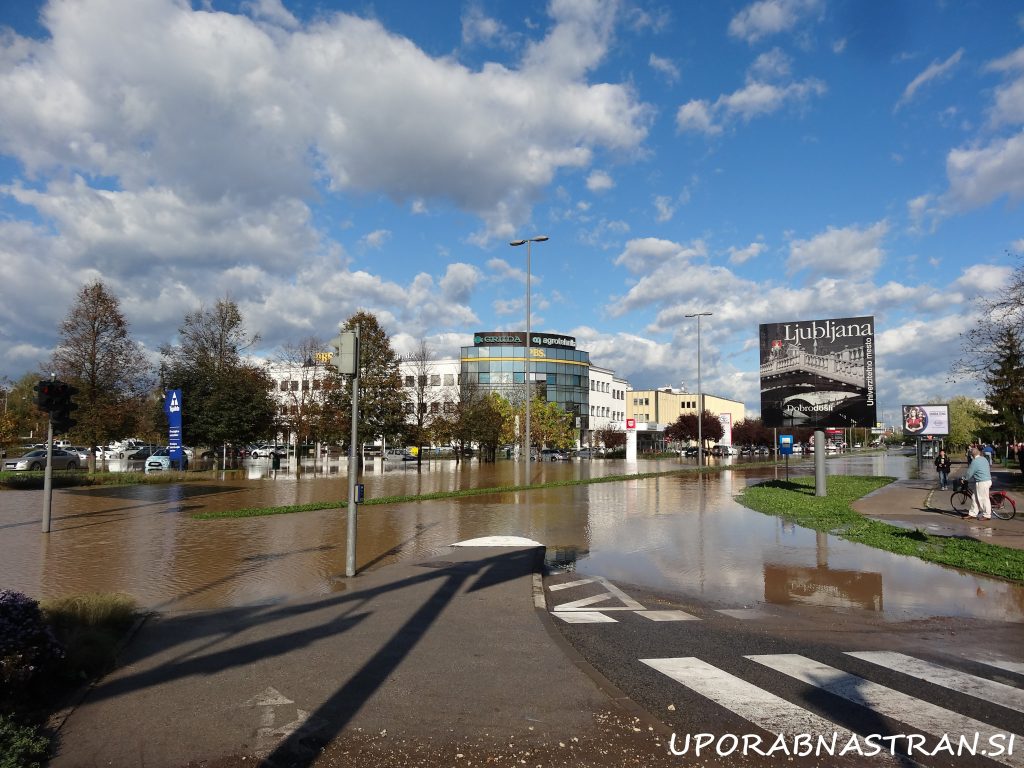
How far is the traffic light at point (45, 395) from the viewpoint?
13.6 metres

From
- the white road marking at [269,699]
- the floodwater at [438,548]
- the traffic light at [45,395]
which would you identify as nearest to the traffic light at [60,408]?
the traffic light at [45,395]

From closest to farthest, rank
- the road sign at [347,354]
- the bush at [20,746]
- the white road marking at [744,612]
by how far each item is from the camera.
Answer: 1. the bush at [20,746]
2. the white road marking at [744,612]
3. the road sign at [347,354]

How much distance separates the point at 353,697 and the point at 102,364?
3632cm

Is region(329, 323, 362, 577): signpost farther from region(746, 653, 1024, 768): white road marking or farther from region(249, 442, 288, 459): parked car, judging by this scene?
region(249, 442, 288, 459): parked car

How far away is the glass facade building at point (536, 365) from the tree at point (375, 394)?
46.6 m

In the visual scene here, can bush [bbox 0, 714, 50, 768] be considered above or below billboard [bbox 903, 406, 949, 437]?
below

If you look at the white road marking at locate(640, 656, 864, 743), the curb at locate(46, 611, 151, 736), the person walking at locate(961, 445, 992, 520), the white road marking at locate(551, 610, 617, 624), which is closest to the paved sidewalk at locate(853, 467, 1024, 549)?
the person walking at locate(961, 445, 992, 520)

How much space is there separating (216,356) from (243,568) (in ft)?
137

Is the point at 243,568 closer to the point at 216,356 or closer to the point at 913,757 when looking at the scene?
the point at 913,757

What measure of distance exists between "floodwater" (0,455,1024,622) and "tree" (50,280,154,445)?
44.6 ft

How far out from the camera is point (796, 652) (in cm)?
614

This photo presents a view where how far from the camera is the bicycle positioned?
53.9ft

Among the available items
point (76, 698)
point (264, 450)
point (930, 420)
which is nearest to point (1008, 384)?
point (930, 420)

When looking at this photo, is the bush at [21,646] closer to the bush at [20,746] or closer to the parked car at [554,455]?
the bush at [20,746]
